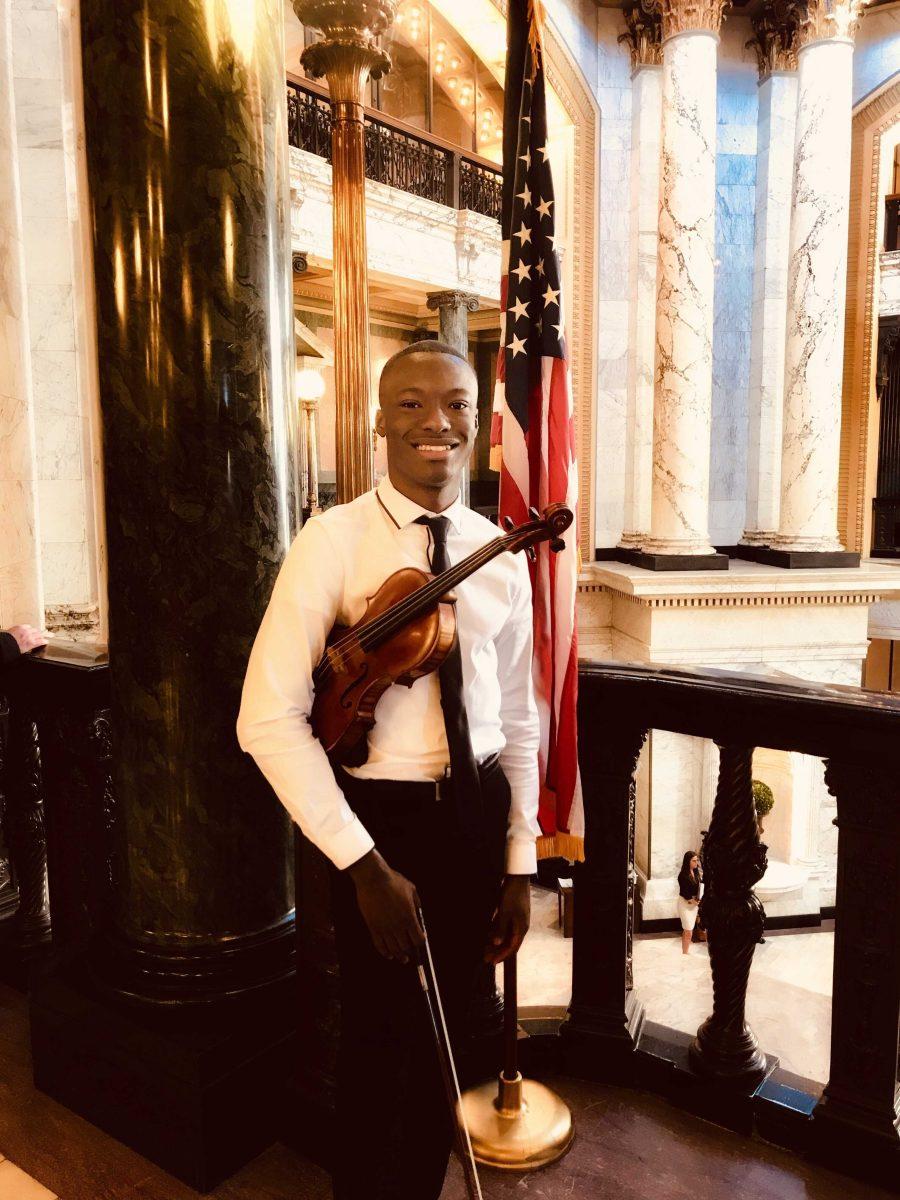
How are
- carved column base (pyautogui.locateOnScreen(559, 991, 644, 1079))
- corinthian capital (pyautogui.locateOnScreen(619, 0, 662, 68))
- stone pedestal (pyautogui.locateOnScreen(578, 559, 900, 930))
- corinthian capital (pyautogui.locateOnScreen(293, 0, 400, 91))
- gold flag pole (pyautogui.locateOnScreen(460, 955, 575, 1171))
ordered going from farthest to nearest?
corinthian capital (pyautogui.locateOnScreen(619, 0, 662, 68)), stone pedestal (pyautogui.locateOnScreen(578, 559, 900, 930)), corinthian capital (pyautogui.locateOnScreen(293, 0, 400, 91)), carved column base (pyautogui.locateOnScreen(559, 991, 644, 1079)), gold flag pole (pyautogui.locateOnScreen(460, 955, 575, 1171))

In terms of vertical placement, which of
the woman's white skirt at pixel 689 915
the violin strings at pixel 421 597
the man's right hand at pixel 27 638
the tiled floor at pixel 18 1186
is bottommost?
the woman's white skirt at pixel 689 915

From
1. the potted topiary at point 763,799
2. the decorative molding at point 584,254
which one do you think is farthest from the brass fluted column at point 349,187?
the decorative molding at point 584,254

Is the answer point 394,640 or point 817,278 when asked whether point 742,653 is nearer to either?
point 817,278

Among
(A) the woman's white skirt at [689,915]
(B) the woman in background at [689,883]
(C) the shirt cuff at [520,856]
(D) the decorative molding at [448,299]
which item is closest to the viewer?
(C) the shirt cuff at [520,856]

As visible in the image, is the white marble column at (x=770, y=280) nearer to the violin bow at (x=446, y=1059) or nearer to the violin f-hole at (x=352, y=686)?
the violin bow at (x=446, y=1059)

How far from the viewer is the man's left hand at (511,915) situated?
70.1 inches

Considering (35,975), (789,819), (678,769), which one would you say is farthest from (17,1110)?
(789,819)

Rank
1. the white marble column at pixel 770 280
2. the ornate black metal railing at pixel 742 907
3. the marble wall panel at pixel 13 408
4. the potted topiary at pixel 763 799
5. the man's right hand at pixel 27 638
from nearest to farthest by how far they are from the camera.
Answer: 1. the ornate black metal railing at pixel 742 907
2. the man's right hand at pixel 27 638
3. the marble wall panel at pixel 13 408
4. the potted topiary at pixel 763 799
5. the white marble column at pixel 770 280

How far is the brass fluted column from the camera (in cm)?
504

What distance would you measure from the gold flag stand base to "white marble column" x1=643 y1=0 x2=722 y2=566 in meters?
10.9

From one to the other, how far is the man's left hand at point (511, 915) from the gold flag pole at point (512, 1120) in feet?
0.51

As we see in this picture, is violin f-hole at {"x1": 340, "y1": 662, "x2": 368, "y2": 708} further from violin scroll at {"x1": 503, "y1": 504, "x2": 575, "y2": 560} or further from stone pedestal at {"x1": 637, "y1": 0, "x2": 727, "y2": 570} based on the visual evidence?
stone pedestal at {"x1": 637, "y1": 0, "x2": 727, "y2": 570}

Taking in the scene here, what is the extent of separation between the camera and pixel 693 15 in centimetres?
1205

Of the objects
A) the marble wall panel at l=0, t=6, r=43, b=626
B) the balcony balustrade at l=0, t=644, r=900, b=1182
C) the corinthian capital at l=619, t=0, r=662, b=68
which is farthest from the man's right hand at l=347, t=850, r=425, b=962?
the corinthian capital at l=619, t=0, r=662, b=68
